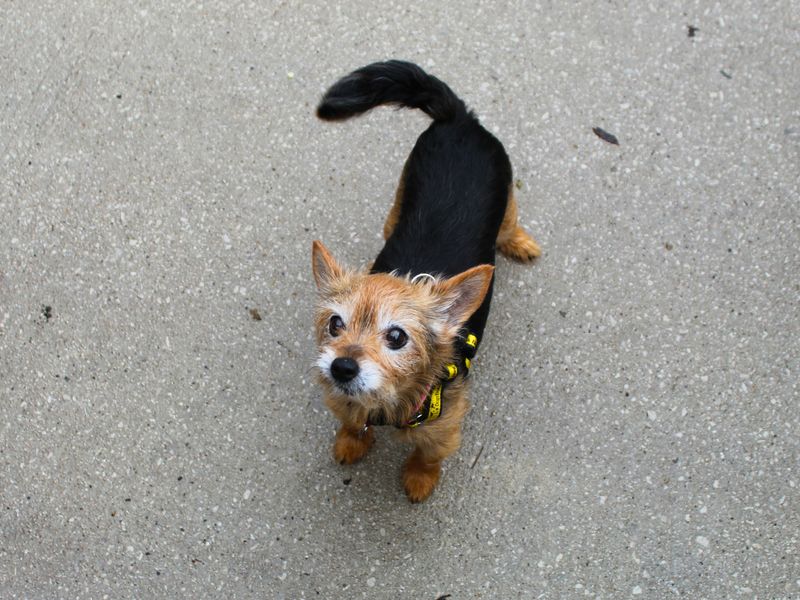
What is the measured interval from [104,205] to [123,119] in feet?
1.67

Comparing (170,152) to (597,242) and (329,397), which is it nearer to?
(329,397)

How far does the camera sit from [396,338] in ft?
8.39

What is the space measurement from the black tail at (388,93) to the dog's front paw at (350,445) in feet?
4.66

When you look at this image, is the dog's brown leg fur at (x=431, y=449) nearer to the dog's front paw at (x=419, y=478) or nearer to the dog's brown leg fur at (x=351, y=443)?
the dog's front paw at (x=419, y=478)

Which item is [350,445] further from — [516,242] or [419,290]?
[516,242]

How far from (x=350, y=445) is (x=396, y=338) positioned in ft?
3.27

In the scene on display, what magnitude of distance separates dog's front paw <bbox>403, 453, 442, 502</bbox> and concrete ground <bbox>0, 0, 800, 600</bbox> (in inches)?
3.0

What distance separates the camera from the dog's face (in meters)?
2.47

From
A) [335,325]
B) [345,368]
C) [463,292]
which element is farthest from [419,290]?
[345,368]

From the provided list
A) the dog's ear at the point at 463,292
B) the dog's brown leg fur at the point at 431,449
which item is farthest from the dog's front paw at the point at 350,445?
the dog's ear at the point at 463,292

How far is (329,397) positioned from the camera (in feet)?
9.44

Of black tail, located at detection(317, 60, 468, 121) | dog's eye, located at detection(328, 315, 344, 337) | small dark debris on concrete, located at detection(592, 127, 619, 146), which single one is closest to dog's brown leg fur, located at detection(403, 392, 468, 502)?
dog's eye, located at detection(328, 315, 344, 337)

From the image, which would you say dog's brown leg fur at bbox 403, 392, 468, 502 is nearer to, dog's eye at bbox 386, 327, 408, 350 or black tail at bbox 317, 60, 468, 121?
dog's eye at bbox 386, 327, 408, 350

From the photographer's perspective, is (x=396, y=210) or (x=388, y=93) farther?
(x=396, y=210)
